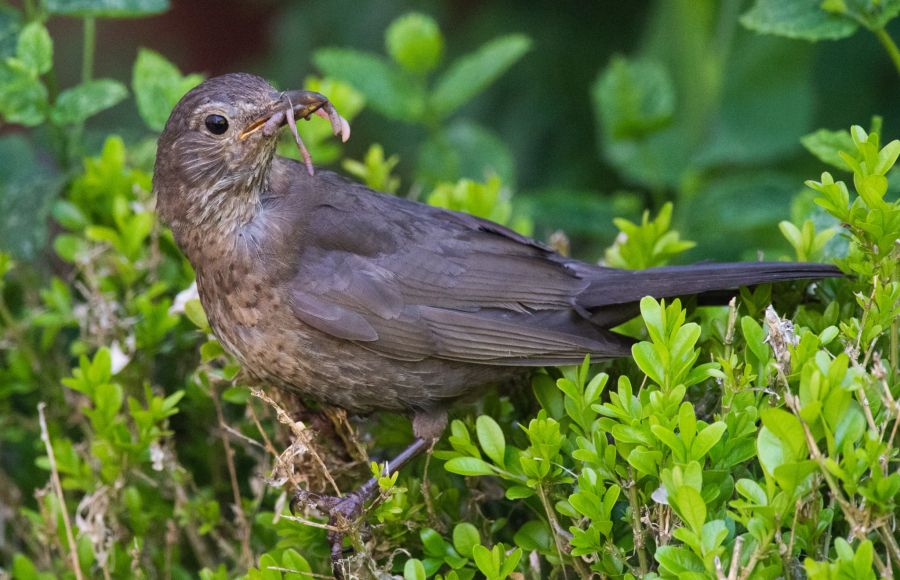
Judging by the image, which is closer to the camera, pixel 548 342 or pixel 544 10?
pixel 548 342

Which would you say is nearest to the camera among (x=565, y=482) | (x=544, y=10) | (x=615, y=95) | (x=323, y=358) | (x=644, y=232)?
(x=565, y=482)

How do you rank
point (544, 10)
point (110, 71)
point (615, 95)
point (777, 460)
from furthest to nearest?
1. point (110, 71)
2. point (544, 10)
3. point (615, 95)
4. point (777, 460)

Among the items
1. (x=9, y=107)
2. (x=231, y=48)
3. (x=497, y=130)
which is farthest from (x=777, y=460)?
(x=231, y=48)

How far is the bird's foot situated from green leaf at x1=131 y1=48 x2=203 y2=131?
4.48 feet

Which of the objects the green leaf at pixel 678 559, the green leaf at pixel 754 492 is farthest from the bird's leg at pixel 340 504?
the green leaf at pixel 754 492

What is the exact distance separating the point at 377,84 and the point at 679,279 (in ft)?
5.74

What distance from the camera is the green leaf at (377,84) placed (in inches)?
166

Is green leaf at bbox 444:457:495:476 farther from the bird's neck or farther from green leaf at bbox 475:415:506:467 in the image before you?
the bird's neck

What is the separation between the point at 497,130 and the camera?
6.00 metres

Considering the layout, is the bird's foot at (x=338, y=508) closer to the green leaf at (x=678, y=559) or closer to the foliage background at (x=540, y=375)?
the foliage background at (x=540, y=375)

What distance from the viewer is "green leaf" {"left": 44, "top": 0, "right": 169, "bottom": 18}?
11.5ft

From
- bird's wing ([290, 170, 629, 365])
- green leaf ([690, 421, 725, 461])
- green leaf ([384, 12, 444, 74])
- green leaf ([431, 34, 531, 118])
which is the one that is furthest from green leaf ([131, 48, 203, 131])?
green leaf ([690, 421, 725, 461])

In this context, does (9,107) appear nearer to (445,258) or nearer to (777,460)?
(445,258)

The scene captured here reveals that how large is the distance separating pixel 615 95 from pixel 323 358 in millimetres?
1987
